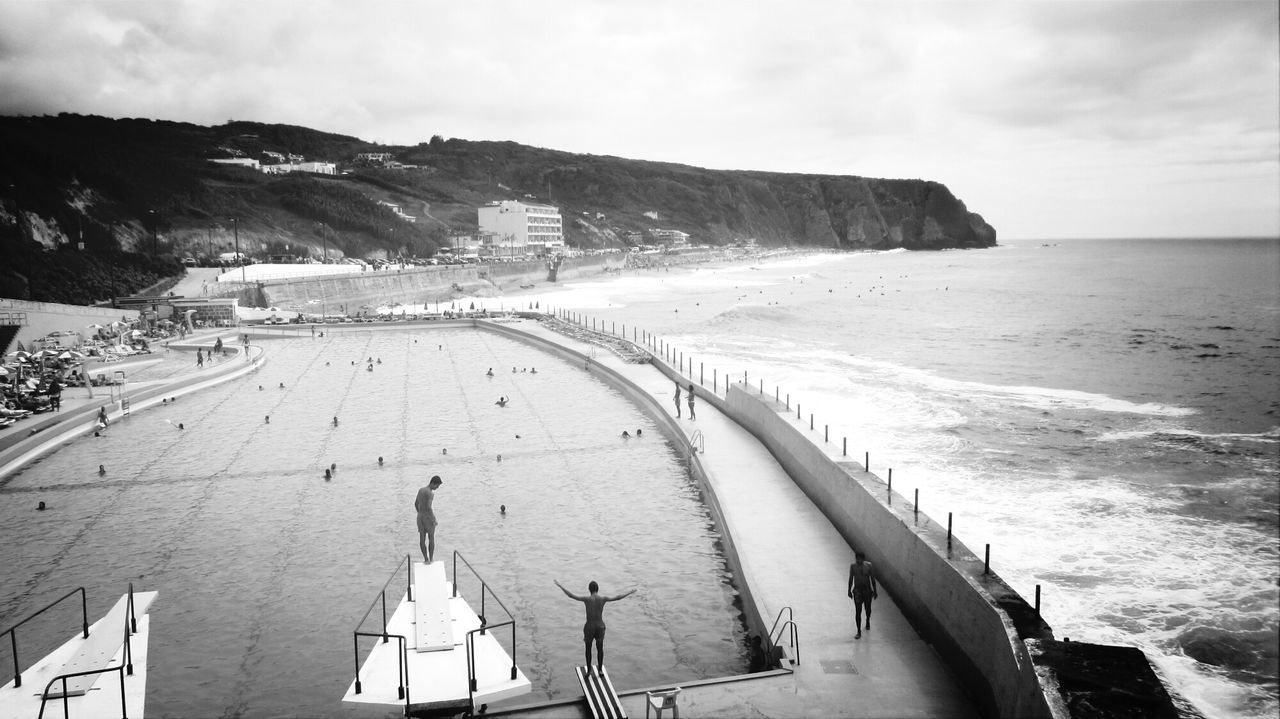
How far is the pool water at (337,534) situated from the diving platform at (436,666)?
0.38 metres

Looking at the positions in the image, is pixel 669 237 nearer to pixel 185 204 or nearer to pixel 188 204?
pixel 188 204

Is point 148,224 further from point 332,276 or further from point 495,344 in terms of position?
point 495,344

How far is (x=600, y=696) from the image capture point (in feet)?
25.6

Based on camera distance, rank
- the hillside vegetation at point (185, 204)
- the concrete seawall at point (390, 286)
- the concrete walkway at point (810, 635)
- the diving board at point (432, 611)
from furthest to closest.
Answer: the hillside vegetation at point (185, 204), the concrete seawall at point (390, 286), the diving board at point (432, 611), the concrete walkway at point (810, 635)

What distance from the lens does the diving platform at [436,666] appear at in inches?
315

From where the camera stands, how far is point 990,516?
Answer: 1581cm

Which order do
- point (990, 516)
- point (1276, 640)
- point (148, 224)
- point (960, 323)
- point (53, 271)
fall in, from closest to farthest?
1. point (1276, 640)
2. point (990, 516)
3. point (53, 271)
4. point (960, 323)
5. point (148, 224)

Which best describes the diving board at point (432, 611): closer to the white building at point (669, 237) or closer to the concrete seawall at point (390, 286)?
the concrete seawall at point (390, 286)

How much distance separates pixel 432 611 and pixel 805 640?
4.52 meters

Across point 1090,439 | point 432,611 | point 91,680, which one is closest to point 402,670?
point 432,611

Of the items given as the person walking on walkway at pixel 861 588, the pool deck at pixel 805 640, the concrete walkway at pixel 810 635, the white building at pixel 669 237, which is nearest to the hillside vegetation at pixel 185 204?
the white building at pixel 669 237

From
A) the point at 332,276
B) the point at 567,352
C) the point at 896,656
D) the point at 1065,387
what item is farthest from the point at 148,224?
the point at 896,656

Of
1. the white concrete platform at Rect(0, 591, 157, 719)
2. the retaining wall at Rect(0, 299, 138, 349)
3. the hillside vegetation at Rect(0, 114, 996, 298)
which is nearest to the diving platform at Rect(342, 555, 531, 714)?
the white concrete platform at Rect(0, 591, 157, 719)

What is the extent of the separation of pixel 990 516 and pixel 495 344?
3194 cm
